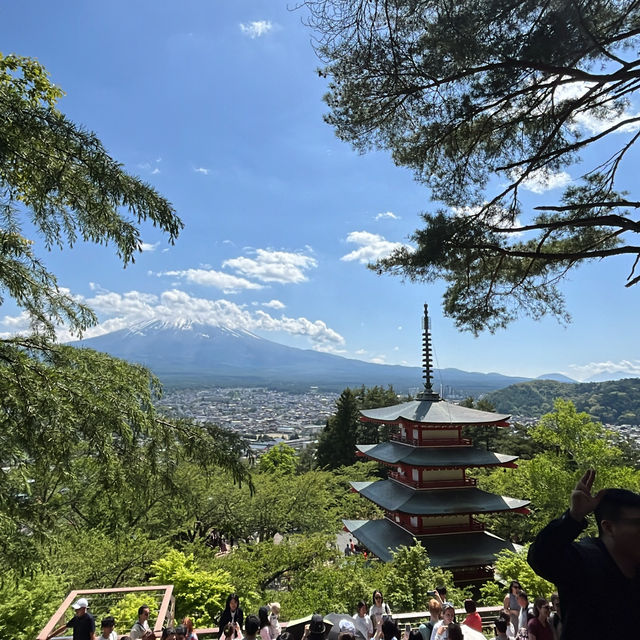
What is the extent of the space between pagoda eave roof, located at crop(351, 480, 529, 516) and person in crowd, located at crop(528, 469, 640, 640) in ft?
37.6

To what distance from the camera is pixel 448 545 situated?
39.5ft

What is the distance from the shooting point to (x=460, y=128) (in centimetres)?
550

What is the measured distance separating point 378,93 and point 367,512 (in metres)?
20.2

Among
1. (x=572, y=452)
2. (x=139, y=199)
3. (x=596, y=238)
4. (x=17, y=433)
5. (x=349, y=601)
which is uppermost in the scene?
(x=596, y=238)

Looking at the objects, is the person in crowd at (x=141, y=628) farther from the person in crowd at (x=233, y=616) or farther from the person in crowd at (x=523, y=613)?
the person in crowd at (x=523, y=613)

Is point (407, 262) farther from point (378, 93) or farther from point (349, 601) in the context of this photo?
point (349, 601)

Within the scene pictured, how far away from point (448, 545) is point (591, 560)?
1230 cm

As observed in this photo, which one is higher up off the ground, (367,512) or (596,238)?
(596,238)

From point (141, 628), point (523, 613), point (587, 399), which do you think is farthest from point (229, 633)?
point (587, 399)

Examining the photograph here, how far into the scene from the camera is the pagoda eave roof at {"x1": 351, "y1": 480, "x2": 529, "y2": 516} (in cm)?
1201

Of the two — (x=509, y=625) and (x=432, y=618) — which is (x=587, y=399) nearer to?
(x=509, y=625)

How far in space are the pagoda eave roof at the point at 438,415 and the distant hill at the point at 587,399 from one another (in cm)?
7316

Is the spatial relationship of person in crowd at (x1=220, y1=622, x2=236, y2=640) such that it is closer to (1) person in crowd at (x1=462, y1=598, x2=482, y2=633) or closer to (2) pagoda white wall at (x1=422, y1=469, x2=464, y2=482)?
(1) person in crowd at (x1=462, y1=598, x2=482, y2=633)

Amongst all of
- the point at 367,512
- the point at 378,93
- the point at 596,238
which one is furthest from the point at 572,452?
the point at 378,93
